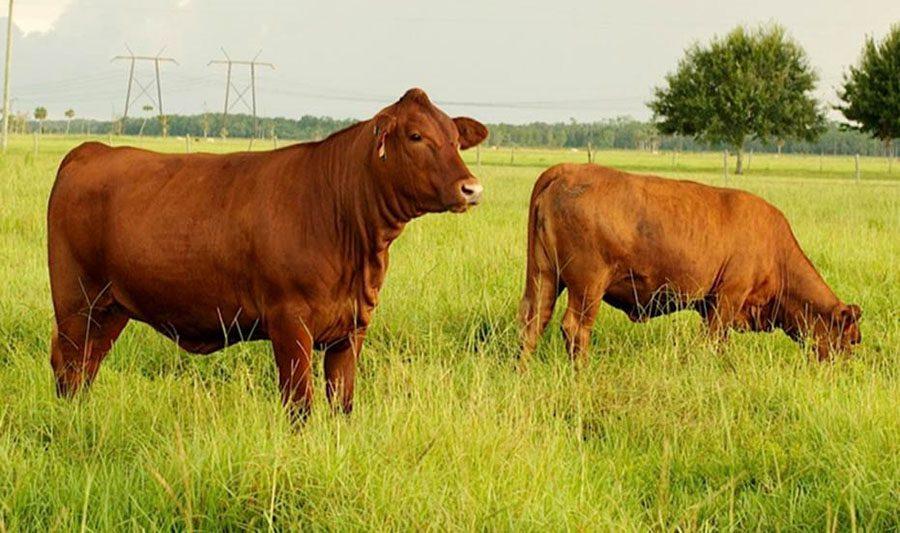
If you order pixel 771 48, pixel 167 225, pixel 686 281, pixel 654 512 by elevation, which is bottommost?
pixel 654 512

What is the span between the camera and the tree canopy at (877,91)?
51062 mm

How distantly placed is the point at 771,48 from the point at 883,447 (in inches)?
2380

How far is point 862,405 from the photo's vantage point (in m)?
5.14

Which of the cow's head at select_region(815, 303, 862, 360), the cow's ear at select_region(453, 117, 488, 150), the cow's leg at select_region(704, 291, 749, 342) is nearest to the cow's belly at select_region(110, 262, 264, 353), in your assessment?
the cow's ear at select_region(453, 117, 488, 150)

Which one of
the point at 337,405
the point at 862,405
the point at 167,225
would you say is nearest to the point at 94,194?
the point at 167,225

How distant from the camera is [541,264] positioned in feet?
25.3

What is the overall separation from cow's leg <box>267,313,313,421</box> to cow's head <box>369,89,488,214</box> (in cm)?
81

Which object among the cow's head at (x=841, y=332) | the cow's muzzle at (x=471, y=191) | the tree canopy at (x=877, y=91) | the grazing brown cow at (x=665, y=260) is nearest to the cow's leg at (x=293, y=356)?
the cow's muzzle at (x=471, y=191)

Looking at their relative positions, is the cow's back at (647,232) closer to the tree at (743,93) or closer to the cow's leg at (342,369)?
the cow's leg at (342,369)

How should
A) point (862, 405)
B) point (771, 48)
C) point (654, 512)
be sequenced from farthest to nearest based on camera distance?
point (771, 48)
point (862, 405)
point (654, 512)

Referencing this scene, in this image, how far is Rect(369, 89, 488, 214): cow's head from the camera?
16.0ft

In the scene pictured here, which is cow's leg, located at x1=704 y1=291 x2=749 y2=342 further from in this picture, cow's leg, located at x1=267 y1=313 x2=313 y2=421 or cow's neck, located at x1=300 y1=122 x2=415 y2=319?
cow's leg, located at x1=267 y1=313 x2=313 y2=421

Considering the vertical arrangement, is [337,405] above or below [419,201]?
below

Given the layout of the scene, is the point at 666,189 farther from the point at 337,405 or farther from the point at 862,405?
the point at 337,405
